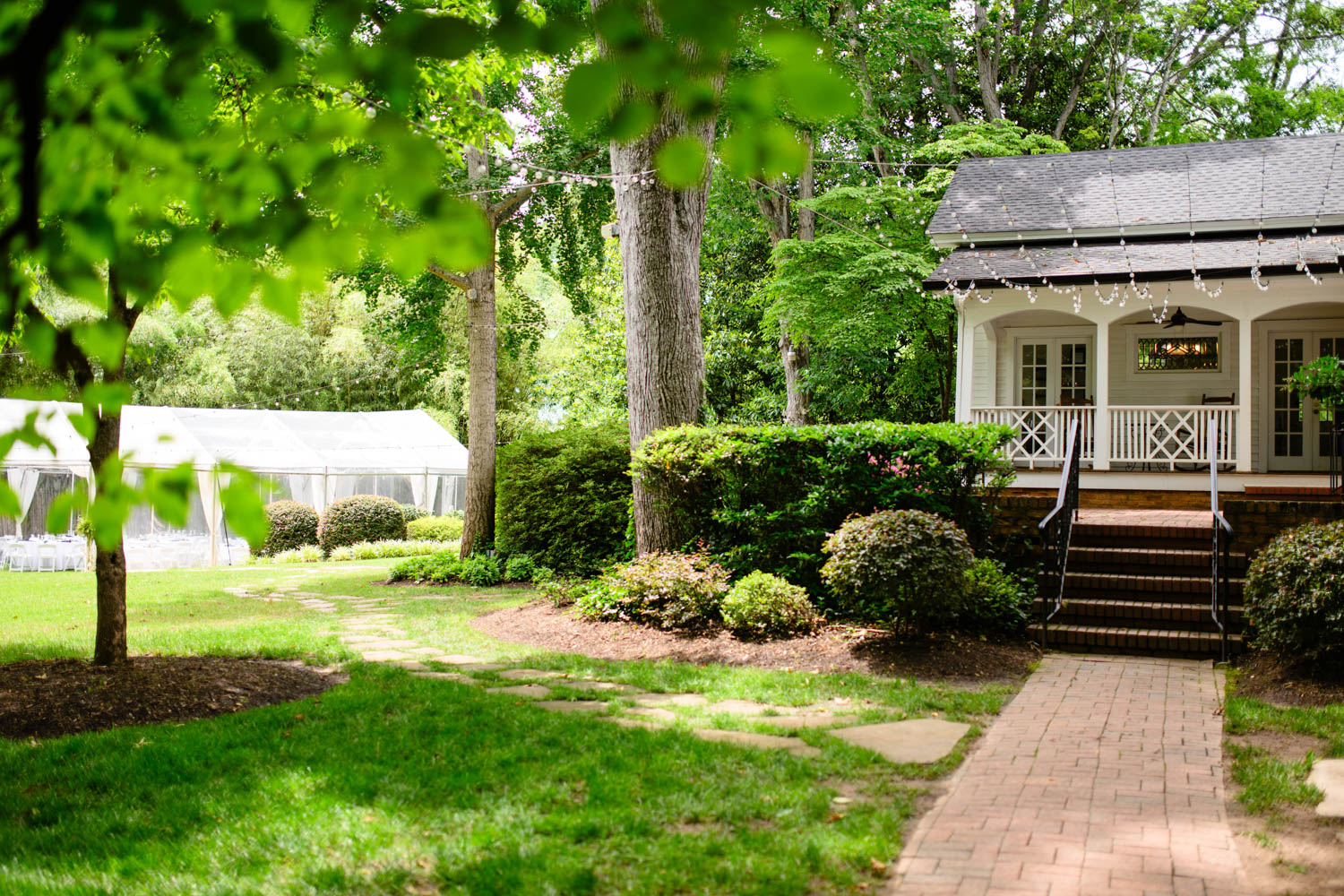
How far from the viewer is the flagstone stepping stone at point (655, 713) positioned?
5898mm

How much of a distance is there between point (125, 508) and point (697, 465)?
7.94 metres

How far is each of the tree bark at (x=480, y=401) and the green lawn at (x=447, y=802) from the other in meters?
9.39

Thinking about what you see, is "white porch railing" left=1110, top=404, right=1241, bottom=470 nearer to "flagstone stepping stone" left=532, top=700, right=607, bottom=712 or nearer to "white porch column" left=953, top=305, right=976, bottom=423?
"white porch column" left=953, top=305, right=976, bottom=423

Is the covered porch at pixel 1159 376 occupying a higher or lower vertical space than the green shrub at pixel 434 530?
higher

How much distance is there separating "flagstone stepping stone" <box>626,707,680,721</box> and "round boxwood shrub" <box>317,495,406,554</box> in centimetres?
1837

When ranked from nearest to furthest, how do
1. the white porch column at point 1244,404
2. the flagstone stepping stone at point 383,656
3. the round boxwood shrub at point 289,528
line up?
the flagstone stepping stone at point 383,656 → the white porch column at point 1244,404 → the round boxwood shrub at point 289,528

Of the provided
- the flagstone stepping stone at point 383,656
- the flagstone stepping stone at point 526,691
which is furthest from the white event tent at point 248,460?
the flagstone stepping stone at point 526,691

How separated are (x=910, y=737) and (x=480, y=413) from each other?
12630 millimetres

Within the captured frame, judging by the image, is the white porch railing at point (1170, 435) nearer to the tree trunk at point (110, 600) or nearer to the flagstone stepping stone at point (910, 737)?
the flagstone stepping stone at point (910, 737)

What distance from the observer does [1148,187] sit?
54.8 ft

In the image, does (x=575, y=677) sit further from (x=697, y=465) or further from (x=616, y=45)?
(x=616, y=45)

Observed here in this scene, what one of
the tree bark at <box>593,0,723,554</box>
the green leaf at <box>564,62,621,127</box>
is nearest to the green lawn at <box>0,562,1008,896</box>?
the green leaf at <box>564,62,621,127</box>

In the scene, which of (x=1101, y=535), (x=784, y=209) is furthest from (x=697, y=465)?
(x=784, y=209)

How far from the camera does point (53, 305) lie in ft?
78.4
